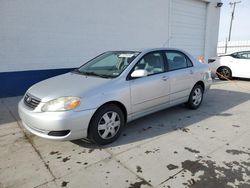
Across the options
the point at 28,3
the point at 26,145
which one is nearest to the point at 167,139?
the point at 26,145

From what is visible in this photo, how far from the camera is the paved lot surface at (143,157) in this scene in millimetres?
2475

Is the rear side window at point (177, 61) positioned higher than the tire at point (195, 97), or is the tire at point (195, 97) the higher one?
the rear side window at point (177, 61)

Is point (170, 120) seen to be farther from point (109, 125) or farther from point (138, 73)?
point (109, 125)

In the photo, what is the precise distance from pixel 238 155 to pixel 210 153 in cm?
38

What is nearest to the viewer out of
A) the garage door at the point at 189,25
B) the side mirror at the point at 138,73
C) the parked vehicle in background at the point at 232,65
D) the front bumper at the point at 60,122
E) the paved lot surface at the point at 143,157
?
the paved lot surface at the point at 143,157

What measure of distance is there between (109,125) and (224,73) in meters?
8.11

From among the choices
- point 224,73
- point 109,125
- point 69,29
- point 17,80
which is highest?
point 69,29

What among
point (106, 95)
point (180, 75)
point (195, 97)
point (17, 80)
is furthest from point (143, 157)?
point (17, 80)

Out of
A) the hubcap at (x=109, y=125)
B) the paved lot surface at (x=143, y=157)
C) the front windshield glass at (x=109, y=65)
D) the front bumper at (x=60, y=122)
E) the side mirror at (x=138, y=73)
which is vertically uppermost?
the front windshield glass at (x=109, y=65)

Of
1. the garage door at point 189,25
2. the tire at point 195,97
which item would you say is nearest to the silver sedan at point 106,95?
the tire at point 195,97

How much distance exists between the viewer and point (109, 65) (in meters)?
3.91

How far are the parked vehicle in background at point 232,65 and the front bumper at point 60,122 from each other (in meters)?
8.36

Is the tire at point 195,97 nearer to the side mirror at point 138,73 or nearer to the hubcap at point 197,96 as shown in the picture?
the hubcap at point 197,96

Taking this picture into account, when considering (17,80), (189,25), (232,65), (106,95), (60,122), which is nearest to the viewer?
(60,122)
